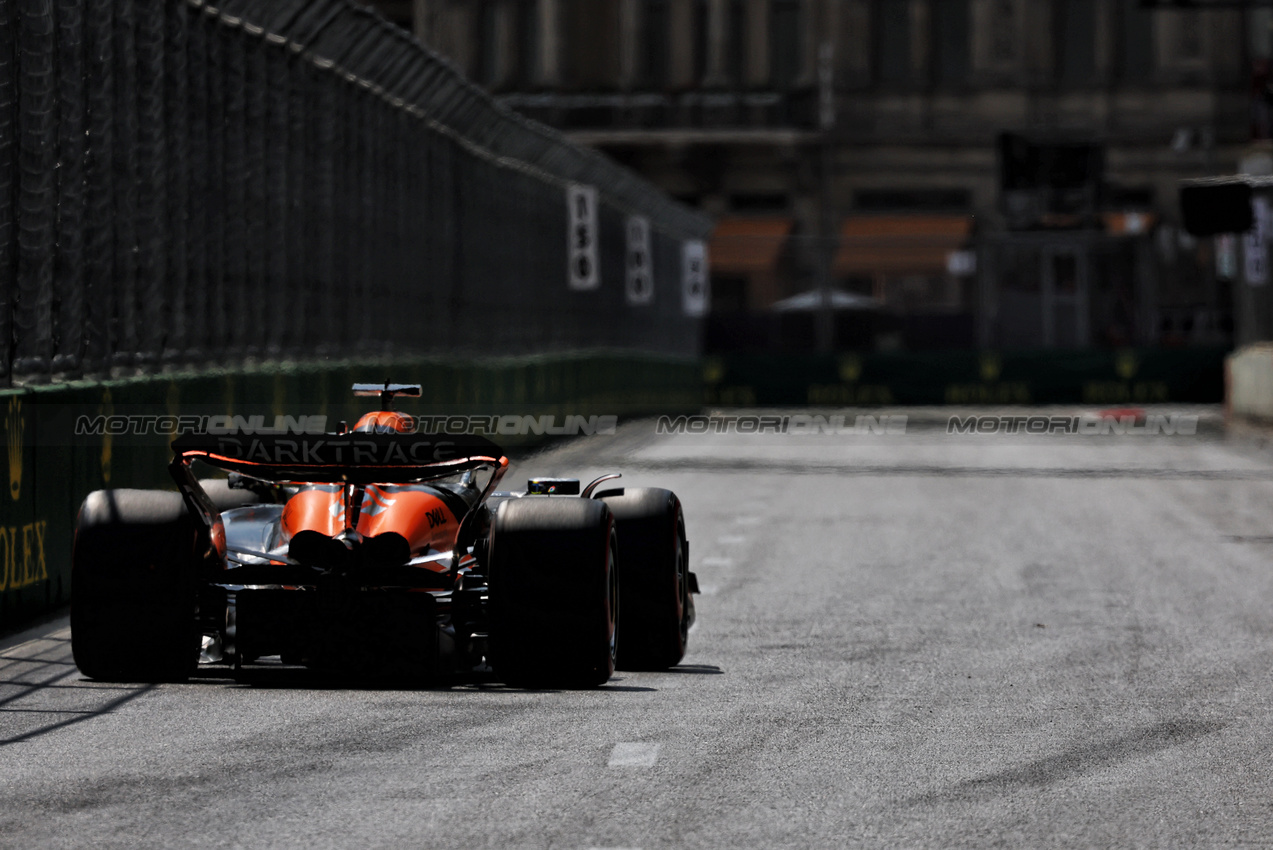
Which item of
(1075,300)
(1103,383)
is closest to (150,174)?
(1103,383)

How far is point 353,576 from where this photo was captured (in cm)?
856

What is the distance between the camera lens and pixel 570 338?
32.4 meters

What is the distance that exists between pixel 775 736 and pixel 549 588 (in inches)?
44.6

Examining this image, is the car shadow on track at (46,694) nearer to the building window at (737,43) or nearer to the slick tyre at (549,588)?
the slick tyre at (549,588)

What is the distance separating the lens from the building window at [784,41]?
177ft

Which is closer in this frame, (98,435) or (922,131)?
(98,435)

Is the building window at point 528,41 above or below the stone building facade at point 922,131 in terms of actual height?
above

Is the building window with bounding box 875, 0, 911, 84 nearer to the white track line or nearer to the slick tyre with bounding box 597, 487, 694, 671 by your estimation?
the slick tyre with bounding box 597, 487, 694, 671

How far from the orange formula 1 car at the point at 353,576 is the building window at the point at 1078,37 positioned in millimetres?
46040

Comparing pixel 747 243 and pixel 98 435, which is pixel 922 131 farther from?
pixel 98 435

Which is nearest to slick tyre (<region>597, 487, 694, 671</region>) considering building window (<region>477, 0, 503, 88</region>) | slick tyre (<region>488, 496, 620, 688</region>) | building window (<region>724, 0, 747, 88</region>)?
slick tyre (<region>488, 496, 620, 688</region>)

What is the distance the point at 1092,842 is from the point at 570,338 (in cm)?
2649

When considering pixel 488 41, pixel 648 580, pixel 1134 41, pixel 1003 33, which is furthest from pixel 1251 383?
pixel 648 580

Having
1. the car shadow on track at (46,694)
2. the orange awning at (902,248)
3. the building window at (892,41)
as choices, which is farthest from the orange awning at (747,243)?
the car shadow on track at (46,694)
